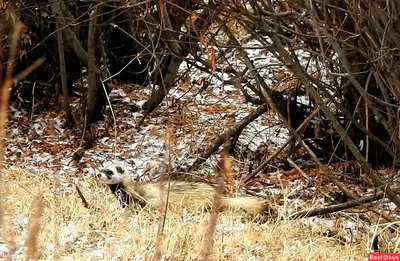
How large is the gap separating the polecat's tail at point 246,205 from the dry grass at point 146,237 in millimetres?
191

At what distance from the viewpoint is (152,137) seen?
7.83 meters

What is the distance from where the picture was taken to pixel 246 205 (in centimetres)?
505

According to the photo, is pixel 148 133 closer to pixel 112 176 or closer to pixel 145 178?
pixel 145 178

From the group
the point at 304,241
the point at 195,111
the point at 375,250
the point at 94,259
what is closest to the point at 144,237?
the point at 94,259

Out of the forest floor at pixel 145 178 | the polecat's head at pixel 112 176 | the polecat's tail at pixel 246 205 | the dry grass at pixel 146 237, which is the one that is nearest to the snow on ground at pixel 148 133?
the forest floor at pixel 145 178

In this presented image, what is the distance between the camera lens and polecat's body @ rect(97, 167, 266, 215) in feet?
16.6

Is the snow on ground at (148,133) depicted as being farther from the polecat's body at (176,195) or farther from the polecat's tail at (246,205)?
the polecat's tail at (246,205)

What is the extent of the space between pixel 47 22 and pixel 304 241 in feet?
16.0

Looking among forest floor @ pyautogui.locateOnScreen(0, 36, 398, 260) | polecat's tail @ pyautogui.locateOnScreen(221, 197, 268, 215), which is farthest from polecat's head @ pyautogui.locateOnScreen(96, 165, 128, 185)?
polecat's tail @ pyautogui.locateOnScreen(221, 197, 268, 215)

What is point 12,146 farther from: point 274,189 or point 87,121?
point 274,189

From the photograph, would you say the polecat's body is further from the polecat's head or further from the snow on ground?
the snow on ground

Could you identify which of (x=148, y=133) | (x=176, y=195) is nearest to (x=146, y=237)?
(x=176, y=195)

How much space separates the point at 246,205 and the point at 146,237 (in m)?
1.02

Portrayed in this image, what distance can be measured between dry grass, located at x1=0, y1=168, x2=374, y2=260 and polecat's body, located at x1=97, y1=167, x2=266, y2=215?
22 cm
